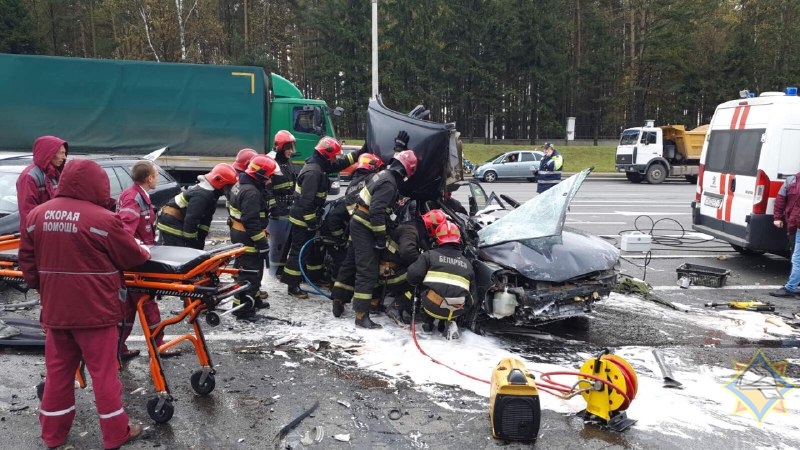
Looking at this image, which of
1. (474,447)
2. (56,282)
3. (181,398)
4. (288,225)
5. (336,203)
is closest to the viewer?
(56,282)

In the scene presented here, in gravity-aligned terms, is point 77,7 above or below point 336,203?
above

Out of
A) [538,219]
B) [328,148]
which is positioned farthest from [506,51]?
[538,219]

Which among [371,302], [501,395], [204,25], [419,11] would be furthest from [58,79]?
[419,11]

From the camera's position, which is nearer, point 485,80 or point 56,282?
point 56,282

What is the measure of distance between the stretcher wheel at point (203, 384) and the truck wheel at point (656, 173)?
2269 centimetres

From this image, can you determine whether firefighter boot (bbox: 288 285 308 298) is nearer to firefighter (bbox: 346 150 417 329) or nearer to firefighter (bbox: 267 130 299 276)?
firefighter (bbox: 267 130 299 276)

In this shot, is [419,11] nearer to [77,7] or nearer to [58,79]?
[77,7]

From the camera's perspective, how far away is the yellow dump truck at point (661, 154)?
23.5m

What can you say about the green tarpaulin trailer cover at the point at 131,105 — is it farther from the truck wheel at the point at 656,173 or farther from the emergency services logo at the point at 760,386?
the truck wheel at the point at 656,173

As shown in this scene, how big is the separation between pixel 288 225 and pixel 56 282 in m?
3.99

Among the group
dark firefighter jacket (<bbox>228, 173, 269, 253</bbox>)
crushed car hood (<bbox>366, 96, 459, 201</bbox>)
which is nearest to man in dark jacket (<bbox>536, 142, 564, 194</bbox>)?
crushed car hood (<bbox>366, 96, 459, 201</bbox>)

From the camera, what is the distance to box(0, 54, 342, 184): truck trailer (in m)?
13.5

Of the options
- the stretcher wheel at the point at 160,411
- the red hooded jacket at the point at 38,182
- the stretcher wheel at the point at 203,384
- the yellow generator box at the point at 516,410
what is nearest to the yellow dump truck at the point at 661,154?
the yellow generator box at the point at 516,410

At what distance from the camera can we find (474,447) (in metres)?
3.60
